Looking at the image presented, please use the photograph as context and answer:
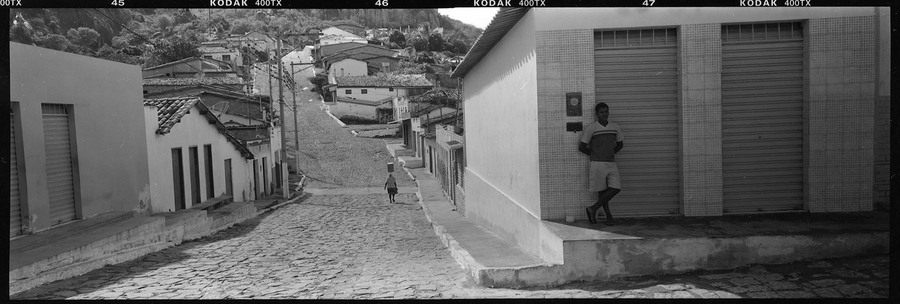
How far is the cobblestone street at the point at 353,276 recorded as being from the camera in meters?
4.61

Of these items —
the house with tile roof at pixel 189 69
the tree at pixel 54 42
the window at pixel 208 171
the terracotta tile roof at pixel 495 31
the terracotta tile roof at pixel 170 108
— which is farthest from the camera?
the window at pixel 208 171

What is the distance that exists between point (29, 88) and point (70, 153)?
0.85 meters

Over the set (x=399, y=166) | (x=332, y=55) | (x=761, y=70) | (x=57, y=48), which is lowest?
(x=399, y=166)

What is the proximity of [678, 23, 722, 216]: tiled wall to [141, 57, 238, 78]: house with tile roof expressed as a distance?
7558mm

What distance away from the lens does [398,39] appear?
33.3 metres

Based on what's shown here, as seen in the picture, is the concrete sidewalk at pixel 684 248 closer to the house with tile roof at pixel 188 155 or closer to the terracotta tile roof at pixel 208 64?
the house with tile roof at pixel 188 155

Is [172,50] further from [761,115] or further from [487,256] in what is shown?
[761,115]

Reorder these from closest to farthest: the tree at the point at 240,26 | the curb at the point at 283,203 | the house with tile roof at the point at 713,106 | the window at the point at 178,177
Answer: the house with tile roof at the point at 713,106 < the window at the point at 178,177 < the tree at the point at 240,26 < the curb at the point at 283,203

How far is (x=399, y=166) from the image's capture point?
95.1ft

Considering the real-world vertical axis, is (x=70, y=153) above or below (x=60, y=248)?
above

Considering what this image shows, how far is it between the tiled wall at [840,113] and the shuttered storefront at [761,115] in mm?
119

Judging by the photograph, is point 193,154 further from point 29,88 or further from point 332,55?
point 332,55

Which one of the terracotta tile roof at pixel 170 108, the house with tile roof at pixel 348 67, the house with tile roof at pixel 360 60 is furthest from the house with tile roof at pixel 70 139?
the house with tile roof at pixel 348 67
